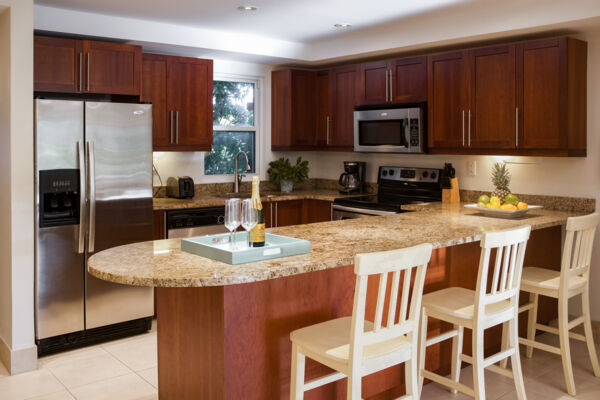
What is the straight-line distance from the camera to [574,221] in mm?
3100

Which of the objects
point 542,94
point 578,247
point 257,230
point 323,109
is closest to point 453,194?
point 542,94

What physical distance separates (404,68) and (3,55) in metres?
3.04

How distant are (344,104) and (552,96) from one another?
1997 mm

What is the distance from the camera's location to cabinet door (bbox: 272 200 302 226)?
527 centimetres

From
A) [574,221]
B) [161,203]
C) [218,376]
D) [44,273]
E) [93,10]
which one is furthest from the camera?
[161,203]

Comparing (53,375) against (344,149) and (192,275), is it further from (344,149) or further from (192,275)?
(344,149)

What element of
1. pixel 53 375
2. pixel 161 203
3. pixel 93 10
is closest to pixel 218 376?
pixel 53 375

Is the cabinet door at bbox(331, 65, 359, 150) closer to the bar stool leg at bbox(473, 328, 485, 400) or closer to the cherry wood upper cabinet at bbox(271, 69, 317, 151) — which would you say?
the cherry wood upper cabinet at bbox(271, 69, 317, 151)

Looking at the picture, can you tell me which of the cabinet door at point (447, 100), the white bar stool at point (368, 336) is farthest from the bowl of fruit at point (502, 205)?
the white bar stool at point (368, 336)

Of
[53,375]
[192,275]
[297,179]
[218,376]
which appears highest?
[297,179]

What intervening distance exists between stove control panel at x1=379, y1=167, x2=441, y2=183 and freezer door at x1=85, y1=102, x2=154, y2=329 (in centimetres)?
229

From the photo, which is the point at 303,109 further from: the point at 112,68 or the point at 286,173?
the point at 112,68

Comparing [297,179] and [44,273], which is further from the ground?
[297,179]

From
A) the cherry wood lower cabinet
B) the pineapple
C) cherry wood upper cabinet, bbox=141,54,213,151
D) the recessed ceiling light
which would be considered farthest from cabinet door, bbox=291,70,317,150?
the cherry wood lower cabinet
